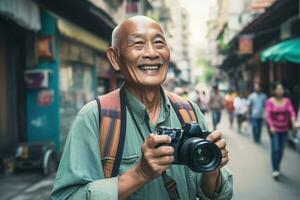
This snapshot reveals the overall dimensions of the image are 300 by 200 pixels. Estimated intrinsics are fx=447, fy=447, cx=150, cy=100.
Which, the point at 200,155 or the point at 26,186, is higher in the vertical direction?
the point at 200,155

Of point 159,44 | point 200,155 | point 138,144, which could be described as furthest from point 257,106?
point 200,155

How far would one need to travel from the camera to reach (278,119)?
7.72 metres

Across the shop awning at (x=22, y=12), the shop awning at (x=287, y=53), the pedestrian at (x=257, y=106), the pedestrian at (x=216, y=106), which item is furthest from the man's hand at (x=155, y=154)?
the pedestrian at (x=216, y=106)

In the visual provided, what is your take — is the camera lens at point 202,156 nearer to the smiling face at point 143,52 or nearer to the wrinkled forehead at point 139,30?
the smiling face at point 143,52

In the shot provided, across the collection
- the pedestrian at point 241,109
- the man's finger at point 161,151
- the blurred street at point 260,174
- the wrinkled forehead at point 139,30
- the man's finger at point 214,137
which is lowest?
the blurred street at point 260,174

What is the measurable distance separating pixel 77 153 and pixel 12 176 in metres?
7.02

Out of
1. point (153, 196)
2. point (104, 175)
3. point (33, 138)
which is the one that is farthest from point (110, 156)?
point (33, 138)

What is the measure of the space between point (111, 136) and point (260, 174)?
6977mm

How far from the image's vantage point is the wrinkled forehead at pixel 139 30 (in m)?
1.96

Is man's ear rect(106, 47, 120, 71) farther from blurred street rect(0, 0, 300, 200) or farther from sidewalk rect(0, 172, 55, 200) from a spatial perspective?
sidewalk rect(0, 172, 55, 200)

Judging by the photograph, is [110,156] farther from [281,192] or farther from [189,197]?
[281,192]

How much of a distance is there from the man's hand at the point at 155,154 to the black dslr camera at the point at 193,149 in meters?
0.06

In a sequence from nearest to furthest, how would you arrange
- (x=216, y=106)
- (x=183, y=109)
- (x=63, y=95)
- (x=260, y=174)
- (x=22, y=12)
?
1. (x=183, y=109)
2. (x=22, y=12)
3. (x=260, y=174)
4. (x=63, y=95)
5. (x=216, y=106)

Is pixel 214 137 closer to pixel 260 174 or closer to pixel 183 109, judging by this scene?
pixel 183 109
